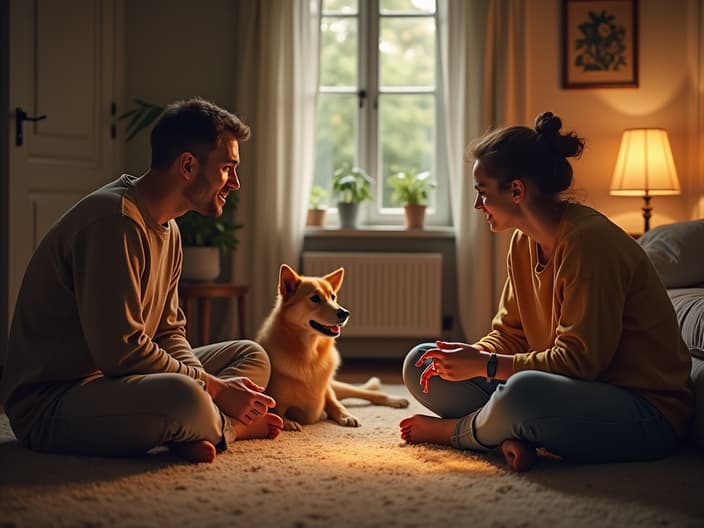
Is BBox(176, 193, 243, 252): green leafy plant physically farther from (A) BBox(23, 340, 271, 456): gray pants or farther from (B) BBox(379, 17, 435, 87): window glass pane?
(A) BBox(23, 340, 271, 456): gray pants

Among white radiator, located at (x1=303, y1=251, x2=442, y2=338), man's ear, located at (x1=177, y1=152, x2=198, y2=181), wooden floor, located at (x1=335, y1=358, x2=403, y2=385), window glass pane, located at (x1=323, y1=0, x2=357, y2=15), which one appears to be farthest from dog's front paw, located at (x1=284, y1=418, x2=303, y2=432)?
window glass pane, located at (x1=323, y1=0, x2=357, y2=15)

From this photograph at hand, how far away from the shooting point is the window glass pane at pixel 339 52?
458cm

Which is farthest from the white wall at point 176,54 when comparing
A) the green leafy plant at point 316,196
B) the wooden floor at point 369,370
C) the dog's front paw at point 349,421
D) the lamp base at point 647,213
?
the dog's front paw at point 349,421

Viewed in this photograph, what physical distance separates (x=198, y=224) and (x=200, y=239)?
0.25 feet

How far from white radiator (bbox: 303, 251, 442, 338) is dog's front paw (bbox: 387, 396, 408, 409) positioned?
4.37 feet

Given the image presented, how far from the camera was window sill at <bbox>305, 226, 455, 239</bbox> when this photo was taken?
4398mm

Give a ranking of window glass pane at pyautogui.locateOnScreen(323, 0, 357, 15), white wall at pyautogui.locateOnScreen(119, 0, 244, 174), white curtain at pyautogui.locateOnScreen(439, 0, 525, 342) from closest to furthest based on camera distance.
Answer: white curtain at pyautogui.locateOnScreen(439, 0, 525, 342) → white wall at pyautogui.locateOnScreen(119, 0, 244, 174) → window glass pane at pyautogui.locateOnScreen(323, 0, 357, 15)

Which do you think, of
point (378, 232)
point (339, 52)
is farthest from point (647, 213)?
point (339, 52)

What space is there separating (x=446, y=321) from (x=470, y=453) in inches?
96.9

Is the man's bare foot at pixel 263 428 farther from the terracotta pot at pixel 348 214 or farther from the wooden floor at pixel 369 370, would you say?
the terracotta pot at pixel 348 214

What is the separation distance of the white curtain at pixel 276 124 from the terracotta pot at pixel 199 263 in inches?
15.5

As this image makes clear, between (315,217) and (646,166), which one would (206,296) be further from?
(646,166)

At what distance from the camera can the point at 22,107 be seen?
362cm

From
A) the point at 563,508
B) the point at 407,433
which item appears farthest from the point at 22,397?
the point at 563,508
